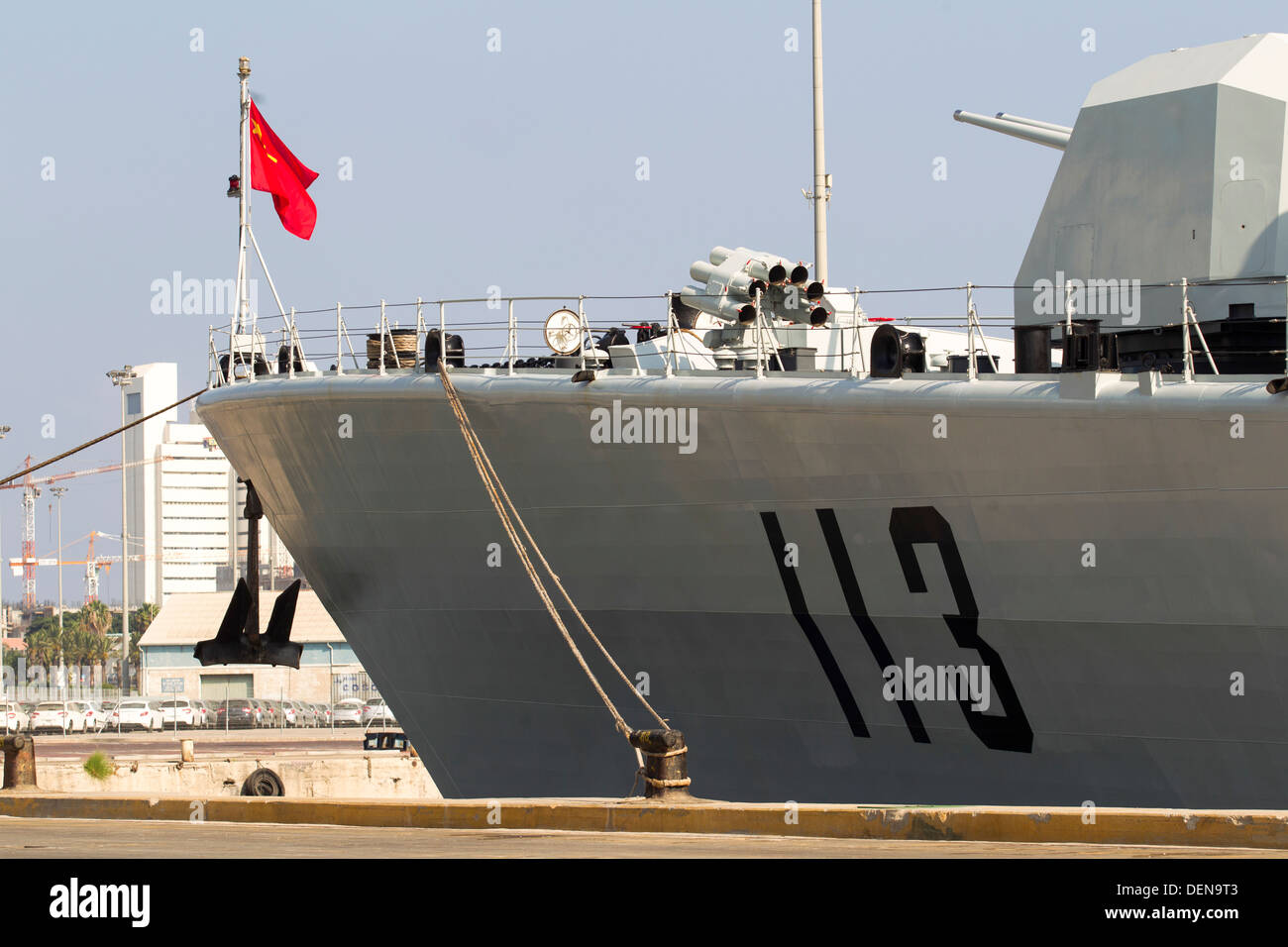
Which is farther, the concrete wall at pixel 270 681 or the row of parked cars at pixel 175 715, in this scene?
the concrete wall at pixel 270 681

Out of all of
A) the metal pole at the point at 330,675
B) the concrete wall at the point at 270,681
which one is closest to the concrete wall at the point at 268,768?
the metal pole at the point at 330,675

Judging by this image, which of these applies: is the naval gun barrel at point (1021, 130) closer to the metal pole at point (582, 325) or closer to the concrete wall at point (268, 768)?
the metal pole at point (582, 325)

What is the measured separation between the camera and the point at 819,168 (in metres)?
19.9

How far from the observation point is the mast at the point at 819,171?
19812 mm

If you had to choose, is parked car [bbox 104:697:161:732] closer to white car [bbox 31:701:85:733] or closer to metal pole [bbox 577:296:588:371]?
white car [bbox 31:701:85:733]

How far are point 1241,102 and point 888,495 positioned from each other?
5.59 metres

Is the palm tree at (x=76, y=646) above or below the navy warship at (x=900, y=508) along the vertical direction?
below

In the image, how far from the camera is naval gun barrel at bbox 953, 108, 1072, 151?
2119cm

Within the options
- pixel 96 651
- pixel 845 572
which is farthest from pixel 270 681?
pixel 845 572

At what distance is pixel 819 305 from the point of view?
1753 centimetres

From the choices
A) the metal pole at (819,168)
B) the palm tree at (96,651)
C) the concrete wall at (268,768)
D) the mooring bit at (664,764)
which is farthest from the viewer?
the palm tree at (96,651)

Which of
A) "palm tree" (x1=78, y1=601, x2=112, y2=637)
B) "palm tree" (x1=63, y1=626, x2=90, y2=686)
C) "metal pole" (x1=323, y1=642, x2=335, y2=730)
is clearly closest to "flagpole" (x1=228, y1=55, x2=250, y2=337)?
"metal pole" (x1=323, y1=642, x2=335, y2=730)

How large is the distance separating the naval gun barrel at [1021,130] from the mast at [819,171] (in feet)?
10.3
